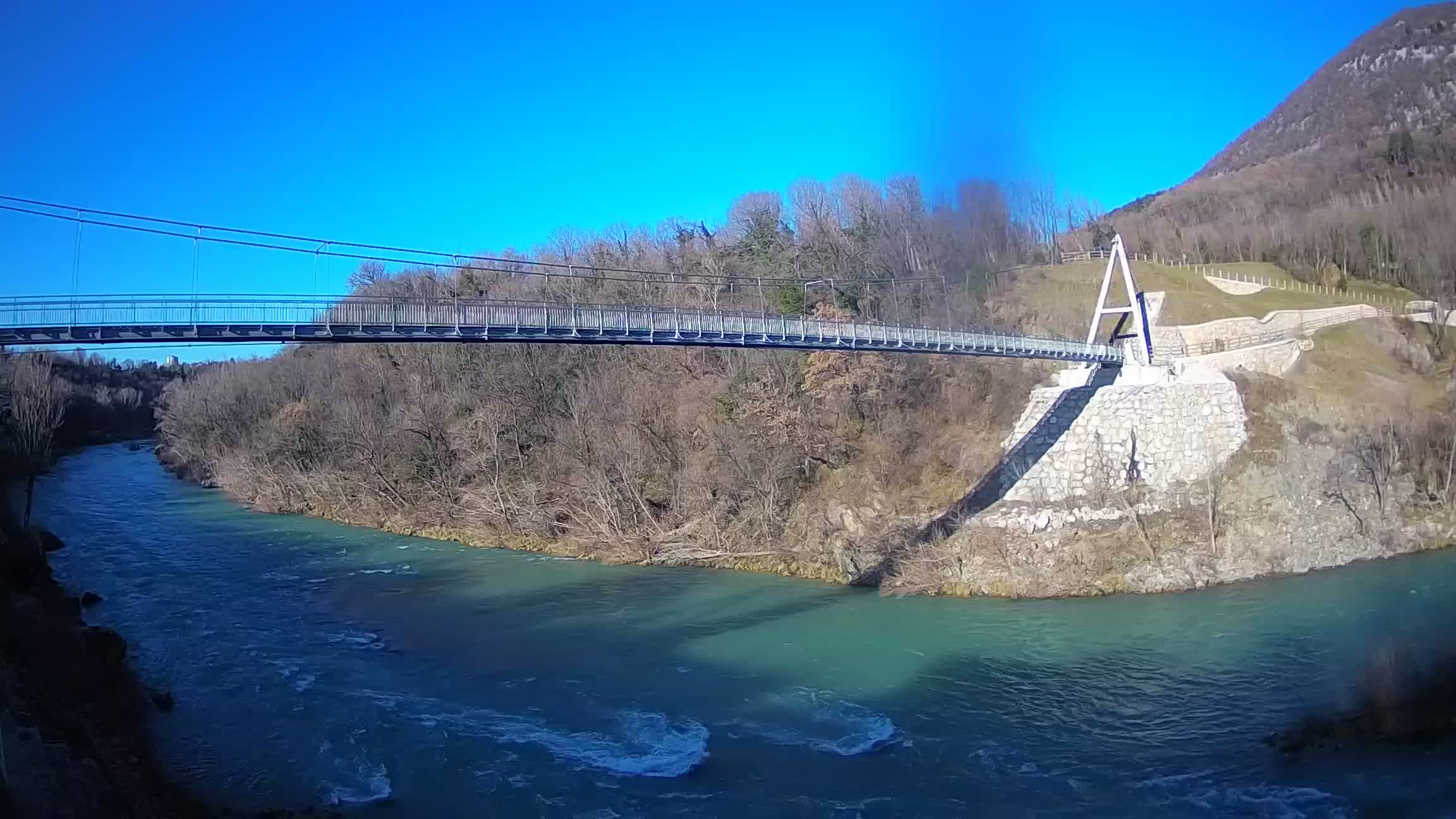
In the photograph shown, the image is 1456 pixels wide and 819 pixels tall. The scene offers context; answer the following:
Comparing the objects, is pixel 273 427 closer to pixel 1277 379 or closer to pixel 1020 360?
pixel 1020 360

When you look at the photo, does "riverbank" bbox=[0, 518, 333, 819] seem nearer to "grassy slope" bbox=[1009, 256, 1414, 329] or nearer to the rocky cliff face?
"grassy slope" bbox=[1009, 256, 1414, 329]

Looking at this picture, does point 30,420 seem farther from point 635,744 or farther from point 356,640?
point 635,744

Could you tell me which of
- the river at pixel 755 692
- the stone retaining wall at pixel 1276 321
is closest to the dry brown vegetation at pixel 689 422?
the river at pixel 755 692

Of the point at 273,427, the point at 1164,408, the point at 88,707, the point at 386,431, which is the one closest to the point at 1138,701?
Result: the point at 1164,408

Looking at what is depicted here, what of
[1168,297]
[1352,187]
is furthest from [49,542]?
[1352,187]

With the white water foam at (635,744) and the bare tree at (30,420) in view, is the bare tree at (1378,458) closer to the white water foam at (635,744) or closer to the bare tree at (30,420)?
the white water foam at (635,744)

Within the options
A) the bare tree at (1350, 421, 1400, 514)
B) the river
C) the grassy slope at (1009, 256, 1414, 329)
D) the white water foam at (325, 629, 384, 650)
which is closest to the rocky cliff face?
the grassy slope at (1009, 256, 1414, 329)
